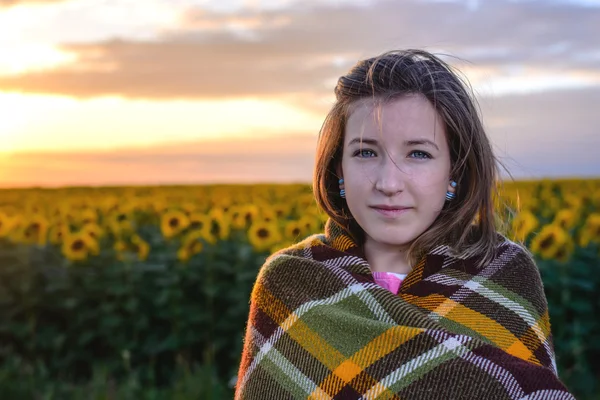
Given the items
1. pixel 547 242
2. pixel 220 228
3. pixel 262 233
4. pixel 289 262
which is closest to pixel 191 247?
pixel 220 228

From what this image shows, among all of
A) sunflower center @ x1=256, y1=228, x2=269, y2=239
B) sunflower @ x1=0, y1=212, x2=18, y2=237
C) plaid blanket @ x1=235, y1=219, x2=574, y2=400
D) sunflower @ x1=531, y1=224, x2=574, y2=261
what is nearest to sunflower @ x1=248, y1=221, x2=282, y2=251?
sunflower center @ x1=256, y1=228, x2=269, y2=239

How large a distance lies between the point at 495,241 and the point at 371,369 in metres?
→ 0.65

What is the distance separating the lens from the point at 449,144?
2.38 m

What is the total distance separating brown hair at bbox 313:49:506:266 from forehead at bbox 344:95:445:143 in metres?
0.02

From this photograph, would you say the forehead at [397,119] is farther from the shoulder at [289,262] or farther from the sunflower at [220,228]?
the sunflower at [220,228]

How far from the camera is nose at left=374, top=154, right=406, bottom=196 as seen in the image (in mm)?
2211

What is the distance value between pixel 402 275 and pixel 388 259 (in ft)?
0.21

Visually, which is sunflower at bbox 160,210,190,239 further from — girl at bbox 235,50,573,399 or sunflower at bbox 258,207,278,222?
girl at bbox 235,50,573,399

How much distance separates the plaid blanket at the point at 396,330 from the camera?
2090 millimetres

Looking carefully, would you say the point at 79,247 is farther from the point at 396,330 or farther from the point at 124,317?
the point at 396,330

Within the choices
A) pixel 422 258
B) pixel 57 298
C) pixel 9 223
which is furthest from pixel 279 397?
pixel 9 223

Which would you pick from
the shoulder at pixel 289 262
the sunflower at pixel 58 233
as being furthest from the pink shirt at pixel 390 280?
the sunflower at pixel 58 233

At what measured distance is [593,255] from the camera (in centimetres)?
478

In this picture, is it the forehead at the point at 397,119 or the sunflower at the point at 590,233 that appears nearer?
the forehead at the point at 397,119
